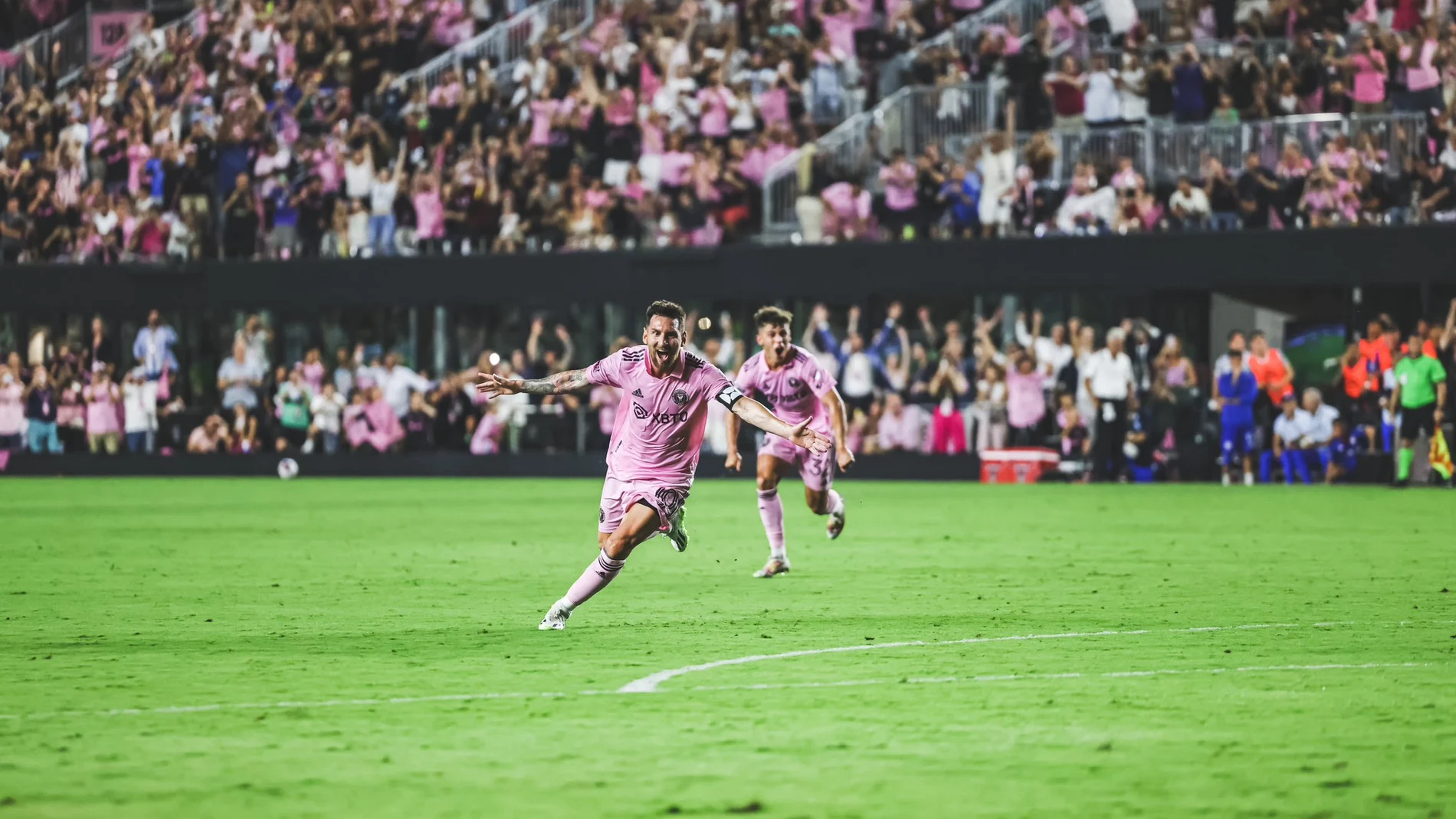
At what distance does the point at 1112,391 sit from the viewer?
29312 mm

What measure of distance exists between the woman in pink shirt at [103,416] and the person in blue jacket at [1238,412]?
60.9 ft

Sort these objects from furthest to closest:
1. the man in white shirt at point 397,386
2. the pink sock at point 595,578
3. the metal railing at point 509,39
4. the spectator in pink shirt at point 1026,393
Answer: the metal railing at point 509,39, the man in white shirt at point 397,386, the spectator in pink shirt at point 1026,393, the pink sock at point 595,578

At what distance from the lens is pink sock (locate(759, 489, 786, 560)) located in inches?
636

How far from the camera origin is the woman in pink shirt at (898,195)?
30.8m

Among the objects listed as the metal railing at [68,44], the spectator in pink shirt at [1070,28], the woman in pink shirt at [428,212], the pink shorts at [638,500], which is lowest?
the pink shorts at [638,500]

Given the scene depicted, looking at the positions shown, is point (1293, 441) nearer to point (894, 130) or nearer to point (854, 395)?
point (854, 395)

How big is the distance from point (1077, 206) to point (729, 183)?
211 inches

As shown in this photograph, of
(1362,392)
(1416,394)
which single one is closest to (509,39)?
(1362,392)

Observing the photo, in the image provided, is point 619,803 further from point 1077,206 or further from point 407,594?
point 1077,206

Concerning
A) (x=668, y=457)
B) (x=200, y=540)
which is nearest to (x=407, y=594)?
(x=668, y=457)

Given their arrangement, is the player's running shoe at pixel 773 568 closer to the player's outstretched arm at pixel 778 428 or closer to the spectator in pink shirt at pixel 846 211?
the player's outstretched arm at pixel 778 428

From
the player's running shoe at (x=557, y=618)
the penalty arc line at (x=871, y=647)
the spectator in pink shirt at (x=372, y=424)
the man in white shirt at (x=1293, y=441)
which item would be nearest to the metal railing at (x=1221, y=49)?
the man in white shirt at (x=1293, y=441)

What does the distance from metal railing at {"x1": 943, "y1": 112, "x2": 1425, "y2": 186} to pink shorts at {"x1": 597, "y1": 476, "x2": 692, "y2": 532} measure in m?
18.2

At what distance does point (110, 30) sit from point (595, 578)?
33472 millimetres
